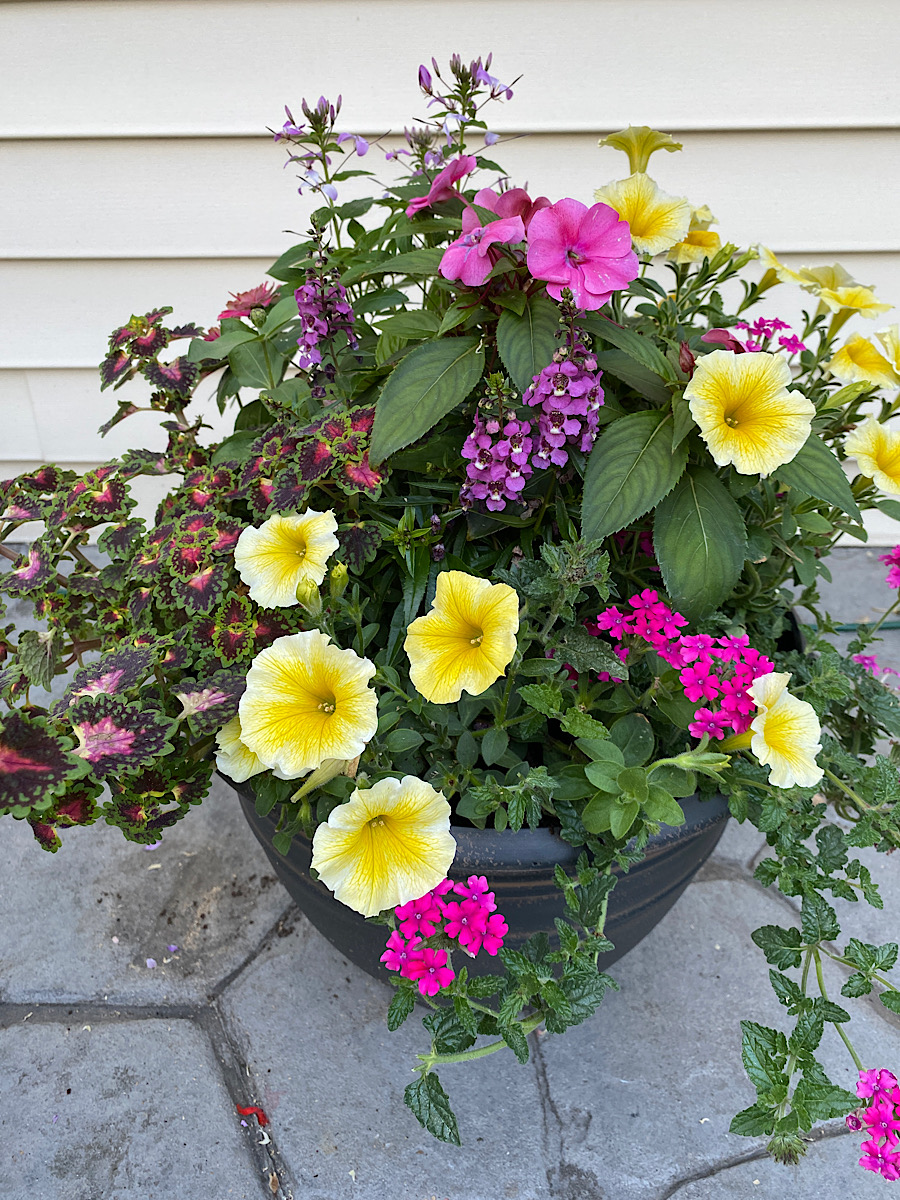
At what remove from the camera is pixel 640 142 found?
42.9 inches

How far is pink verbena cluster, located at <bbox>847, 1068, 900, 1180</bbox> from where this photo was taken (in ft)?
2.54

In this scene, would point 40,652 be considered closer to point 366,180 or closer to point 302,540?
point 302,540

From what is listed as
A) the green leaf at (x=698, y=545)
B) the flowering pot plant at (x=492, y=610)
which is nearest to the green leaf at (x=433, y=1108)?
the flowering pot plant at (x=492, y=610)

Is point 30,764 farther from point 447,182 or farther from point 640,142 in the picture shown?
point 640,142

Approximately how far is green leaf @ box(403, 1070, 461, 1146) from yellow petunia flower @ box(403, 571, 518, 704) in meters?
0.37

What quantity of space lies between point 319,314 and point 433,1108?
0.84m

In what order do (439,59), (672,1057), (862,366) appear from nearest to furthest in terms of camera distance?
(862,366) < (672,1057) < (439,59)

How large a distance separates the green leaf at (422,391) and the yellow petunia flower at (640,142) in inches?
15.2

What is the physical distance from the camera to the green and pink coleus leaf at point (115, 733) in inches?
31.1

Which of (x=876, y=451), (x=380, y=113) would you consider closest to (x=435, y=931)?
(x=876, y=451)

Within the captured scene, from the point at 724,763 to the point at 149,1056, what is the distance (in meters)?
0.89

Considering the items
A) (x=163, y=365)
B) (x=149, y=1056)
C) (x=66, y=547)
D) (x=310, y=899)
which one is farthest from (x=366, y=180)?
(x=149, y=1056)

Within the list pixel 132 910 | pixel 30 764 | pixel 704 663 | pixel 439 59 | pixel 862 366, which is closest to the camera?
pixel 30 764

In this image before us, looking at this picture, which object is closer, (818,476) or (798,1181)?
(818,476)
